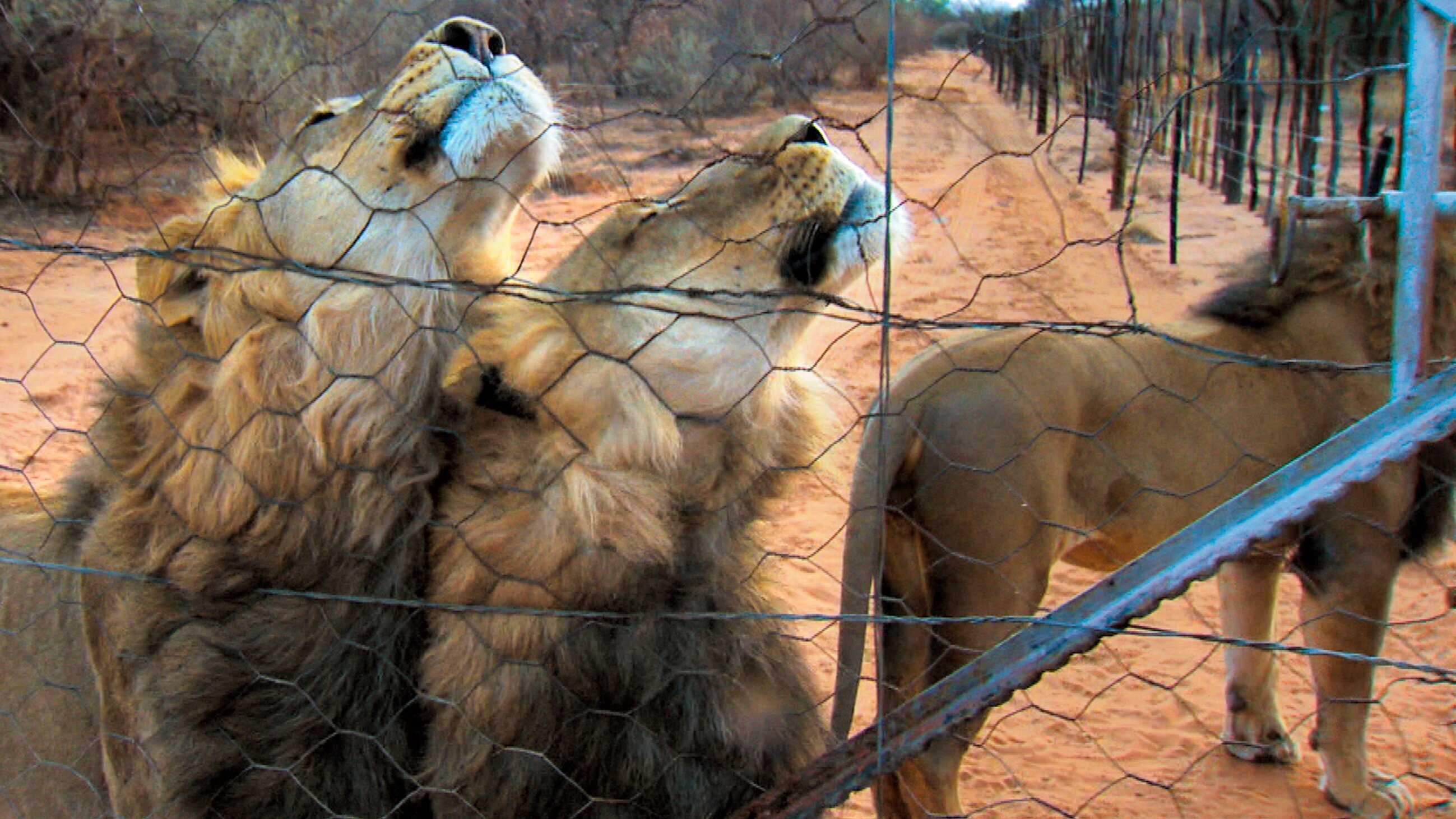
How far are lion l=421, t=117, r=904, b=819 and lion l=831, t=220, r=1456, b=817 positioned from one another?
0.66 metres

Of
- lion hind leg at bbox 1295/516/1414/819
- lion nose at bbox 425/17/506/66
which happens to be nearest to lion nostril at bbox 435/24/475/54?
lion nose at bbox 425/17/506/66

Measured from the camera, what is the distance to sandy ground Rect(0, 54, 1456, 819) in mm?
2588

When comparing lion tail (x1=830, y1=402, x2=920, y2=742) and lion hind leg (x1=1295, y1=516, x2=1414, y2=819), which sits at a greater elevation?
lion tail (x1=830, y1=402, x2=920, y2=742)

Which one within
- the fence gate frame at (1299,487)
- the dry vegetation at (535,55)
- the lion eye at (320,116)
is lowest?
the fence gate frame at (1299,487)

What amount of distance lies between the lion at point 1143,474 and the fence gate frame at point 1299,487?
0.76 metres

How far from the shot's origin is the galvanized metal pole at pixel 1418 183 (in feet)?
4.74

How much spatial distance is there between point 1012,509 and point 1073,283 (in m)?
6.98

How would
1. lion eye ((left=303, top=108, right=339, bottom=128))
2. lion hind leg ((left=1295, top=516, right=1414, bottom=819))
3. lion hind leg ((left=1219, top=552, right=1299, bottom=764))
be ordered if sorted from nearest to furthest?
1. lion eye ((left=303, top=108, right=339, bottom=128))
2. lion hind leg ((left=1295, top=516, right=1414, bottom=819))
3. lion hind leg ((left=1219, top=552, right=1299, bottom=764))

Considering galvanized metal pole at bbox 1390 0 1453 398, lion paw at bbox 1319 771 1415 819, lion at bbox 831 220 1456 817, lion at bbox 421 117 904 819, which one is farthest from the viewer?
lion paw at bbox 1319 771 1415 819

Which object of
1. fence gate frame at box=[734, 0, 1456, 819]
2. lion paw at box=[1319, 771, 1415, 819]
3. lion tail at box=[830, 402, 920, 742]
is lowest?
lion paw at box=[1319, 771, 1415, 819]

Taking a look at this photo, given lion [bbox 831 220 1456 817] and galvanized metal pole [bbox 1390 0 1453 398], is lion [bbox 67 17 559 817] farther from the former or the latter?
galvanized metal pole [bbox 1390 0 1453 398]

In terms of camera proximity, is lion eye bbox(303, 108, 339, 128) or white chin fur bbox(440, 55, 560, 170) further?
lion eye bbox(303, 108, 339, 128)

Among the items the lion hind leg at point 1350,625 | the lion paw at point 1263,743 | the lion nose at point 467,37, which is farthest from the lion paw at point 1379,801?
the lion nose at point 467,37

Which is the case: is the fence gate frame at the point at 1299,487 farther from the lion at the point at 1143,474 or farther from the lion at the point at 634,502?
the lion at the point at 1143,474
